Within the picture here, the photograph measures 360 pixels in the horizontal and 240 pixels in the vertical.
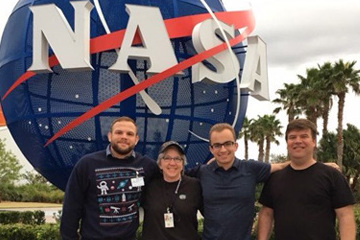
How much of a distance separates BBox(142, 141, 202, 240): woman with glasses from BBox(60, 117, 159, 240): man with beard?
14cm

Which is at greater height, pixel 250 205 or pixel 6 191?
pixel 250 205

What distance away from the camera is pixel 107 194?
12.6 feet

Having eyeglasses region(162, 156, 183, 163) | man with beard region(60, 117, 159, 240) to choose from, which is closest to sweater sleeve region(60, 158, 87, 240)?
man with beard region(60, 117, 159, 240)

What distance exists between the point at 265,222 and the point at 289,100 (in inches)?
1037

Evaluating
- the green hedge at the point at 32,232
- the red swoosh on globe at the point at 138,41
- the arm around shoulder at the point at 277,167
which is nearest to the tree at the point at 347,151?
the green hedge at the point at 32,232

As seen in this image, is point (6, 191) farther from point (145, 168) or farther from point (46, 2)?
point (145, 168)

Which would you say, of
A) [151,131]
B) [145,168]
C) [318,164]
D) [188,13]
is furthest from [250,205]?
[188,13]

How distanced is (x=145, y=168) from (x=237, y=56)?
488cm

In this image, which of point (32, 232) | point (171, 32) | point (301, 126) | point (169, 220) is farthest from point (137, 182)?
point (32, 232)

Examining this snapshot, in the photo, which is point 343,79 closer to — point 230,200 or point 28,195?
point 230,200

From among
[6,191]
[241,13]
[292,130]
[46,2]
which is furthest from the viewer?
[6,191]

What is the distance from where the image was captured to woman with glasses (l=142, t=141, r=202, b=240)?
3.79 m

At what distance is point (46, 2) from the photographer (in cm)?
775

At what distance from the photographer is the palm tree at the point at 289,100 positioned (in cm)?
2814
